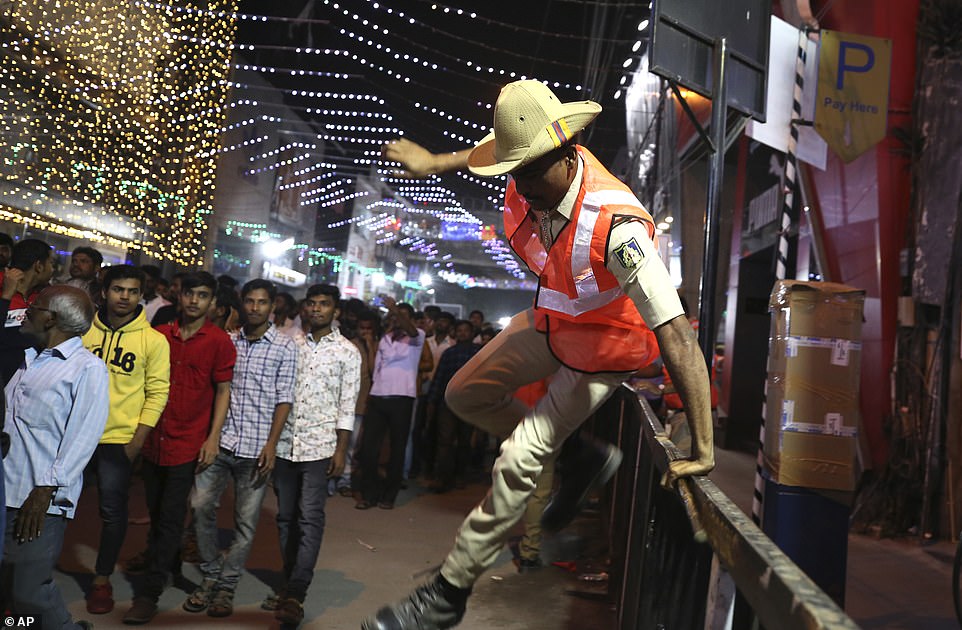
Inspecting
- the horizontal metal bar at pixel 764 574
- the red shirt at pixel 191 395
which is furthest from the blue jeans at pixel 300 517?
the horizontal metal bar at pixel 764 574

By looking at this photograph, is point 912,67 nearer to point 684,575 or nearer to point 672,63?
point 672,63

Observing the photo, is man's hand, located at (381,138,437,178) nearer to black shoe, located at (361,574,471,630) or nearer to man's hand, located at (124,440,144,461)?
black shoe, located at (361,574,471,630)

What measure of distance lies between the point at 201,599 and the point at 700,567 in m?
3.89

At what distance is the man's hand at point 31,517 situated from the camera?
3.90m

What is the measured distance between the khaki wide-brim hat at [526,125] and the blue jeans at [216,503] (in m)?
3.38

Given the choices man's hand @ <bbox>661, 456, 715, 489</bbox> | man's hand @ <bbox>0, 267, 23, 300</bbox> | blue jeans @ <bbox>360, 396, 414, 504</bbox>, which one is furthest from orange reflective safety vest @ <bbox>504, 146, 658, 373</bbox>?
blue jeans @ <bbox>360, 396, 414, 504</bbox>

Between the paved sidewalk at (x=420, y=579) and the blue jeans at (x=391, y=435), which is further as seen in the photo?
the blue jeans at (x=391, y=435)

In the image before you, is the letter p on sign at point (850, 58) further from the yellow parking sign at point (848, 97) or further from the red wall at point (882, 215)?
the red wall at point (882, 215)

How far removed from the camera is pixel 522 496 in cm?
286

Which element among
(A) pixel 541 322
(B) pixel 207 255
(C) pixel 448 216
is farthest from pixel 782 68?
(C) pixel 448 216

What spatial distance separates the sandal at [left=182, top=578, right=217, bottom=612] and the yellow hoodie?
105cm

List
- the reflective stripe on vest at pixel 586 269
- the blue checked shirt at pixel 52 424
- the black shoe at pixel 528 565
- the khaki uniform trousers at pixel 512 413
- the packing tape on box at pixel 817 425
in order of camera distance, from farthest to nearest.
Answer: the black shoe at pixel 528 565 → the packing tape on box at pixel 817 425 → the blue checked shirt at pixel 52 424 → the khaki uniform trousers at pixel 512 413 → the reflective stripe on vest at pixel 586 269

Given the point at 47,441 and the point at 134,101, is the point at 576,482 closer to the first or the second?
the point at 47,441

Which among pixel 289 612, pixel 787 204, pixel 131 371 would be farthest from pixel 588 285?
pixel 787 204
